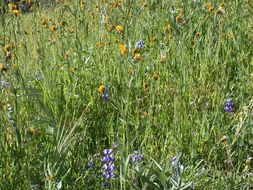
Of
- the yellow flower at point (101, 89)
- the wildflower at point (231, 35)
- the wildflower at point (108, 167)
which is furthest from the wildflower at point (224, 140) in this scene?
the wildflower at point (231, 35)

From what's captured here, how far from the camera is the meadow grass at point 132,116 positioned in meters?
1.29

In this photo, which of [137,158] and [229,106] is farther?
[229,106]

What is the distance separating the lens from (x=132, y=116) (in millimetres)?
1770

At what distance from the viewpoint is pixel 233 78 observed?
2184 millimetres

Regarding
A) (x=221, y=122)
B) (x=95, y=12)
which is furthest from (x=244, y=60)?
(x=95, y=12)

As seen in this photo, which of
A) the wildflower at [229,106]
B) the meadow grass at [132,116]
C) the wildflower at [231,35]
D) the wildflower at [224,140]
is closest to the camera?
the meadow grass at [132,116]

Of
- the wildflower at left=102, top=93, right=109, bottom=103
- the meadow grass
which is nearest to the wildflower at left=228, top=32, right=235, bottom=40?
the meadow grass

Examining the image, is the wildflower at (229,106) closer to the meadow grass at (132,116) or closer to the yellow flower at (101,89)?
the meadow grass at (132,116)

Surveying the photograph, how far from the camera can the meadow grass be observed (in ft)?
4.23

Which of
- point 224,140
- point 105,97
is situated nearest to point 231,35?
point 105,97

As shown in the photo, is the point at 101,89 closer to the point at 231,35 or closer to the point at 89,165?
the point at 89,165

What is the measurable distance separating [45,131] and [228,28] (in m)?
1.38

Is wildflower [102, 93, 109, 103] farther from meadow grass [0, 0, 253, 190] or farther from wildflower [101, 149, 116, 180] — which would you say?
wildflower [101, 149, 116, 180]

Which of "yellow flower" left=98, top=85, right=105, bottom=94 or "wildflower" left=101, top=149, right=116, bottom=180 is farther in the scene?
"yellow flower" left=98, top=85, right=105, bottom=94
